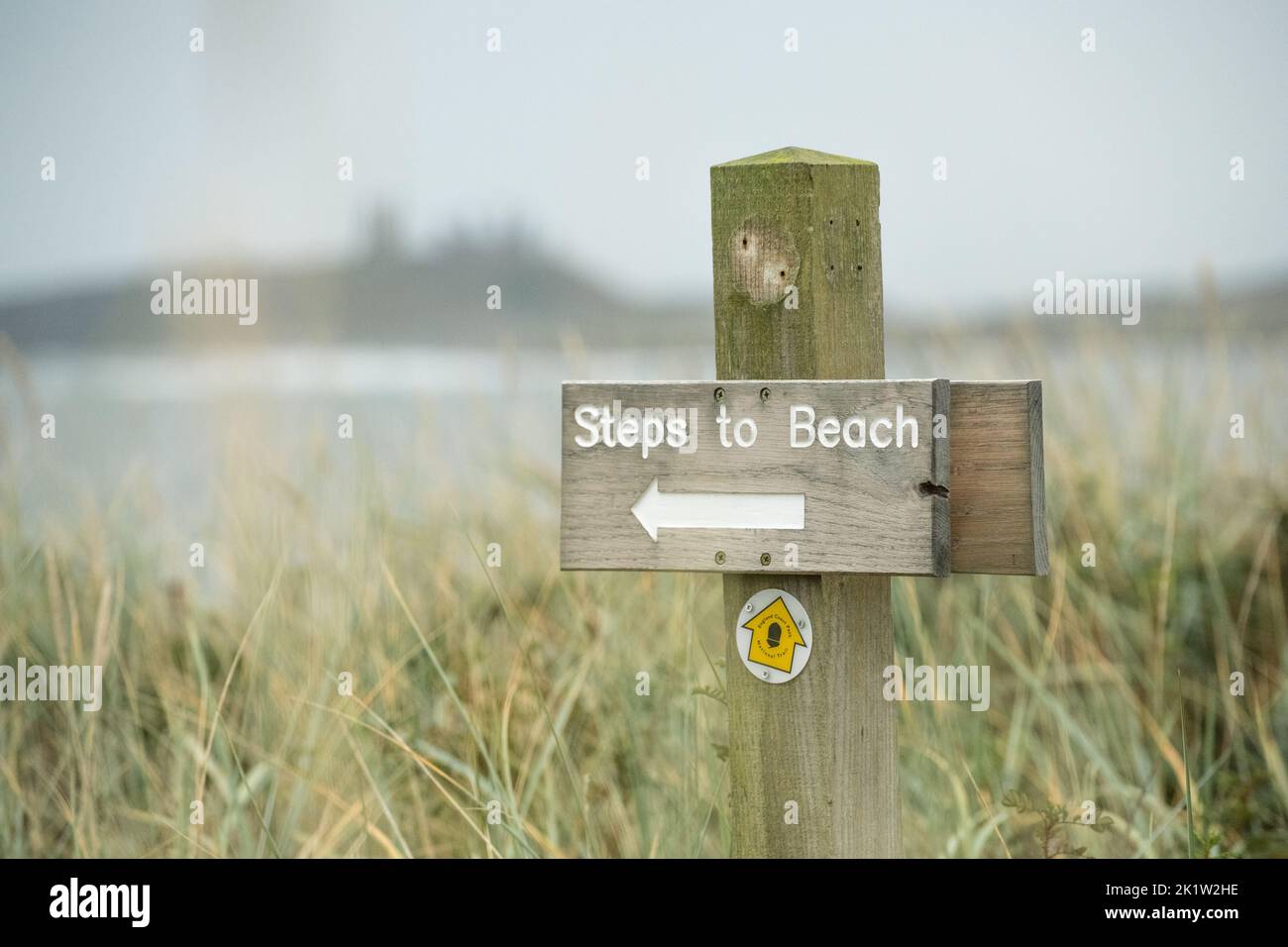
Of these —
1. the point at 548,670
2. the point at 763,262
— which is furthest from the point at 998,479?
the point at 548,670

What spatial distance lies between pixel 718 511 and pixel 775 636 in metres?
0.16

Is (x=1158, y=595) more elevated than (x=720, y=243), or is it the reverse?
(x=720, y=243)

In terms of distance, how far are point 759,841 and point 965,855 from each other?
97 centimetres

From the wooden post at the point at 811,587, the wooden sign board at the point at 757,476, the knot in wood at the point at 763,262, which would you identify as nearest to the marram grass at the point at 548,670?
the wooden post at the point at 811,587

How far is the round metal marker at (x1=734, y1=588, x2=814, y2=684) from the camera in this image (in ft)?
5.02

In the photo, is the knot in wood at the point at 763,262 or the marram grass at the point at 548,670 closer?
the knot in wood at the point at 763,262

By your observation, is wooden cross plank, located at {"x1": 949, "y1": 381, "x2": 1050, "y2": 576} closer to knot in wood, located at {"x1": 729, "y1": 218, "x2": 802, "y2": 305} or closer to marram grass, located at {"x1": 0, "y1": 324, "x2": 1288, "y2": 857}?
knot in wood, located at {"x1": 729, "y1": 218, "x2": 802, "y2": 305}

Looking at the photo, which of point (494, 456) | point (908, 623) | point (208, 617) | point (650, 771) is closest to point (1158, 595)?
point (908, 623)

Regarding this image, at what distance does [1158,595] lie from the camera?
2.96m

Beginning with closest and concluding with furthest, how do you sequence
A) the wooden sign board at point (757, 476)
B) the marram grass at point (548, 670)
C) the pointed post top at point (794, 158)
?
the wooden sign board at point (757, 476)
the pointed post top at point (794, 158)
the marram grass at point (548, 670)

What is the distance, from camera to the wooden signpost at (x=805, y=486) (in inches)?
58.5

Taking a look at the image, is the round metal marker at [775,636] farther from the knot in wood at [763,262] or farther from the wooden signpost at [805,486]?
the knot in wood at [763,262]

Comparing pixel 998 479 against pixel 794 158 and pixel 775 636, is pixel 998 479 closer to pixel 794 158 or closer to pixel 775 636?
pixel 775 636

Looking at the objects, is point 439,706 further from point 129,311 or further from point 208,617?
point 129,311
